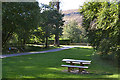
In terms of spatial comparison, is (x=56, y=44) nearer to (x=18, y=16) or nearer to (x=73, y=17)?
(x=18, y=16)

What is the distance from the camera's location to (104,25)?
356 inches

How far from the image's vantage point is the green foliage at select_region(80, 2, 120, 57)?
8.77 meters

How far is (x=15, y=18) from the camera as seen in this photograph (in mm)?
17688

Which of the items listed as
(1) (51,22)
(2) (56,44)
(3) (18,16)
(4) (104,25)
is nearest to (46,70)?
(4) (104,25)

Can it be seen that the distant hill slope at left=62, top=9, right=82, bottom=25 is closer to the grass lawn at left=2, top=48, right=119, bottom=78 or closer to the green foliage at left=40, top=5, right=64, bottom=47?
the green foliage at left=40, top=5, right=64, bottom=47

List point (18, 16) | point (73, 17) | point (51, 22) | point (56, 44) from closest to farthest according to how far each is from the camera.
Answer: point (18, 16) → point (51, 22) → point (56, 44) → point (73, 17)

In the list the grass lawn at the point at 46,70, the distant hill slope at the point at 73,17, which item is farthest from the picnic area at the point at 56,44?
the distant hill slope at the point at 73,17

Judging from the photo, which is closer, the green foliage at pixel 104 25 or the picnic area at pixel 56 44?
the picnic area at pixel 56 44

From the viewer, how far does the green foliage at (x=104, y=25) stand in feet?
28.8

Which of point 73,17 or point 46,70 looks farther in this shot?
point 73,17

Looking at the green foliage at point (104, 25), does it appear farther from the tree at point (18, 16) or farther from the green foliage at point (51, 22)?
the green foliage at point (51, 22)

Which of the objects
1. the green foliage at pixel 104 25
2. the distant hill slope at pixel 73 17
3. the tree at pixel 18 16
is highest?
the distant hill slope at pixel 73 17

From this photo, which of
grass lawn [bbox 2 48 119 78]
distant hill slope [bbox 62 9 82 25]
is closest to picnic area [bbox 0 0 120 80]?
grass lawn [bbox 2 48 119 78]

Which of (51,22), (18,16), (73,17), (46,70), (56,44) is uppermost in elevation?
(73,17)
